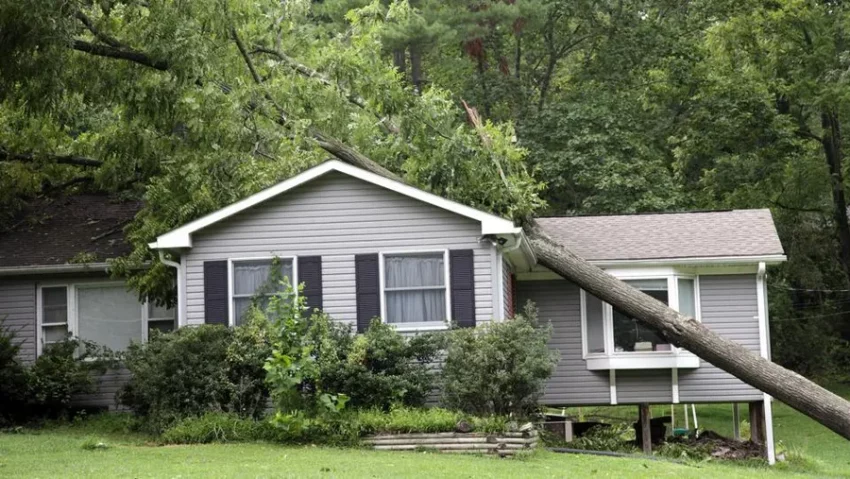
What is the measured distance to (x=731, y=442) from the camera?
21.7 m

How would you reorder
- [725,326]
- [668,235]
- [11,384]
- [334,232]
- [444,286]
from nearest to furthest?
[444,286]
[334,232]
[11,384]
[725,326]
[668,235]

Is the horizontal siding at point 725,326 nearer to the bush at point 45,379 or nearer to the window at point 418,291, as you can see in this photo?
the window at point 418,291

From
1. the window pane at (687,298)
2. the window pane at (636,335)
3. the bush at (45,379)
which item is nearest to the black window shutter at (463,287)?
the window pane at (636,335)

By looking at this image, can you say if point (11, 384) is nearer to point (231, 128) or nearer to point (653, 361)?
point (231, 128)

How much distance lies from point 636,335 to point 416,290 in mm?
4164

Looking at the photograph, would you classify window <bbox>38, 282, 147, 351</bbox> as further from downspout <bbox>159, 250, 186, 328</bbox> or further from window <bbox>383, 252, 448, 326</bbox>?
window <bbox>383, 252, 448, 326</bbox>

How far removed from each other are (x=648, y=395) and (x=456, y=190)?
4632 mm

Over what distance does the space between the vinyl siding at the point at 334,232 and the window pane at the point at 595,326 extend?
3.24m

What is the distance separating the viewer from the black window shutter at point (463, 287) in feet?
60.9

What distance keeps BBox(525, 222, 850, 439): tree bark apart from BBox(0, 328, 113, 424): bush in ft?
24.7

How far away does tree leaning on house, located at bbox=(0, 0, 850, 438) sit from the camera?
18.8 meters

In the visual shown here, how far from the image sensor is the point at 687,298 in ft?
Answer: 69.5

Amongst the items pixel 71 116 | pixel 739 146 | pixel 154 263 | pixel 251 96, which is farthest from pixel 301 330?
pixel 739 146

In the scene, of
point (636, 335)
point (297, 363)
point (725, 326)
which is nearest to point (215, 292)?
point (297, 363)
